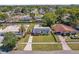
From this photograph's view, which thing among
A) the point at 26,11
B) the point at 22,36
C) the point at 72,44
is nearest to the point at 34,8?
the point at 26,11

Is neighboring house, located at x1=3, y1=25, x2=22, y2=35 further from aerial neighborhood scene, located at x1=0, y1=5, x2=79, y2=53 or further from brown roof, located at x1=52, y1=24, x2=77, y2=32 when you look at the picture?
brown roof, located at x1=52, y1=24, x2=77, y2=32

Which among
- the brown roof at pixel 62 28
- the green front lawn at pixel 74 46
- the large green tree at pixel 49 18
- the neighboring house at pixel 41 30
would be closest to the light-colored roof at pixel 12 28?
the neighboring house at pixel 41 30

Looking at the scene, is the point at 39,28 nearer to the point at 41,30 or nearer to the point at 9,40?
the point at 41,30

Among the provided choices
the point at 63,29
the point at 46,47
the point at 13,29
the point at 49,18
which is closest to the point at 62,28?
the point at 63,29

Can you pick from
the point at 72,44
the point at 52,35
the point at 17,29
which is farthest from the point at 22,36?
the point at 72,44

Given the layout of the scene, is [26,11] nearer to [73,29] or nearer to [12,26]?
[12,26]

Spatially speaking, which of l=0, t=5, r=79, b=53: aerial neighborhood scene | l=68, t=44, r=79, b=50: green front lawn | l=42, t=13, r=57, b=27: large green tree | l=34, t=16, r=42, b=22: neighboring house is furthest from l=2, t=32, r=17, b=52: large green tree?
l=68, t=44, r=79, b=50: green front lawn
